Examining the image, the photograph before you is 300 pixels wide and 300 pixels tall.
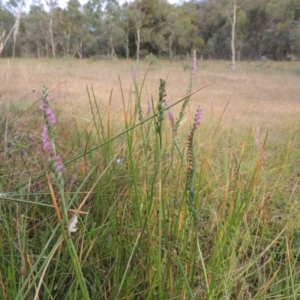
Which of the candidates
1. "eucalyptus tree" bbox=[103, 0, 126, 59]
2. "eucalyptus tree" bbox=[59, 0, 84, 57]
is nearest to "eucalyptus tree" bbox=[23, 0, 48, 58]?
"eucalyptus tree" bbox=[59, 0, 84, 57]

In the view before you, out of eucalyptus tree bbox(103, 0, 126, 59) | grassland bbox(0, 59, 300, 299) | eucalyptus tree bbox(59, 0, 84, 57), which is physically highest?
eucalyptus tree bbox(103, 0, 126, 59)

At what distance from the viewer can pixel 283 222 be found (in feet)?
3.38

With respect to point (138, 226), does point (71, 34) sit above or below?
above

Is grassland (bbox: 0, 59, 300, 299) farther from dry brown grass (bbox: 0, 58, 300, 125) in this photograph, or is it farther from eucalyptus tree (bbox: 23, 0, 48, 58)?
eucalyptus tree (bbox: 23, 0, 48, 58)

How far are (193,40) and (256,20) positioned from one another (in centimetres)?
477

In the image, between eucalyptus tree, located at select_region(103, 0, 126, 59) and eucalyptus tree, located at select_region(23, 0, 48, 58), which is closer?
eucalyptus tree, located at select_region(23, 0, 48, 58)

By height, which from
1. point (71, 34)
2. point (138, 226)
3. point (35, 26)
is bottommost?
point (138, 226)

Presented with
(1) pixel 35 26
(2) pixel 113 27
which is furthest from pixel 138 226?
(2) pixel 113 27

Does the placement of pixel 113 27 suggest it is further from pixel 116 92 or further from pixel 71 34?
pixel 71 34

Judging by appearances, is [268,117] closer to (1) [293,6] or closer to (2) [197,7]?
(1) [293,6]

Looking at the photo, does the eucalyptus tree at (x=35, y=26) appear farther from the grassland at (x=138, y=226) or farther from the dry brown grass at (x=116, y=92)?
the grassland at (x=138, y=226)

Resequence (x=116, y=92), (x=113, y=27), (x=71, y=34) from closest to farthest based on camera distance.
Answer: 1. (x=71, y=34)
2. (x=116, y=92)
3. (x=113, y=27)

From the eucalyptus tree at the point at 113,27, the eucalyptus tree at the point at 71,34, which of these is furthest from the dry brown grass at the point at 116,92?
the eucalyptus tree at the point at 113,27

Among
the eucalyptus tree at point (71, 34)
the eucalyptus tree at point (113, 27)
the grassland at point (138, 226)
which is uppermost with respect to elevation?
the eucalyptus tree at point (113, 27)
